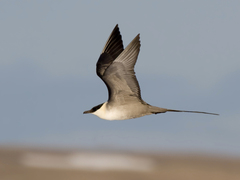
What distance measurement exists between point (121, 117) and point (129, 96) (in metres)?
0.70

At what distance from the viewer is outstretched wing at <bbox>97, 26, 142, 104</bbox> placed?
1411cm

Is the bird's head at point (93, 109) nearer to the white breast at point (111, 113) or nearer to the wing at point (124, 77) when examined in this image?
the white breast at point (111, 113)

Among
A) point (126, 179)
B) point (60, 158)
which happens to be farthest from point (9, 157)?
point (126, 179)

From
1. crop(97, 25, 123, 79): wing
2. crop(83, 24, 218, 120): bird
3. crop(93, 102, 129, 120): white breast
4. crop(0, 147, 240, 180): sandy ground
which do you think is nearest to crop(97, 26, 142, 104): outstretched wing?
crop(83, 24, 218, 120): bird

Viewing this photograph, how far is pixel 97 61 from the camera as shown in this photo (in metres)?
16.3

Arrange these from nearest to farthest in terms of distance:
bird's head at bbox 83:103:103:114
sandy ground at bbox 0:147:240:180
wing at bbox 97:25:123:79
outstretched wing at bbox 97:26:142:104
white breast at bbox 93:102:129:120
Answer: outstretched wing at bbox 97:26:142:104, white breast at bbox 93:102:129:120, bird's head at bbox 83:103:103:114, wing at bbox 97:25:123:79, sandy ground at bbox 0:147:240:180

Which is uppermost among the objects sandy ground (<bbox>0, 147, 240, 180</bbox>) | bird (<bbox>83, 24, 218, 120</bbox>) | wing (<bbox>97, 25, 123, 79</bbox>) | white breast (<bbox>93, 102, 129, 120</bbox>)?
wing (<bbox>97, 25, 123, 79</bbox>)

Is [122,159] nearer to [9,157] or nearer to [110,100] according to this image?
[9,157]

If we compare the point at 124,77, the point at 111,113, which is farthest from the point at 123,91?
the point at 111,113

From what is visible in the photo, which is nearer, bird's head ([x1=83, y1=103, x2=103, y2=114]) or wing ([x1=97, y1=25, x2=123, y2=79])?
bird's head ([x1=83, y1=103, x2=103, y2=114])

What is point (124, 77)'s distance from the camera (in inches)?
562

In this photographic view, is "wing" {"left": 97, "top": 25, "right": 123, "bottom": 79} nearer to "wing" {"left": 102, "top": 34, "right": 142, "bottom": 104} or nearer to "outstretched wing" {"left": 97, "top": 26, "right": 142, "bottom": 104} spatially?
"outstretched wing" {"left": 97, "top": 26, "right": 142, "bottom": 104}

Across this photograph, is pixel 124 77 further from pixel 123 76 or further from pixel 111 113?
pixel 111 113

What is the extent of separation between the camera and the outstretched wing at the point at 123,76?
14109 millimetres
